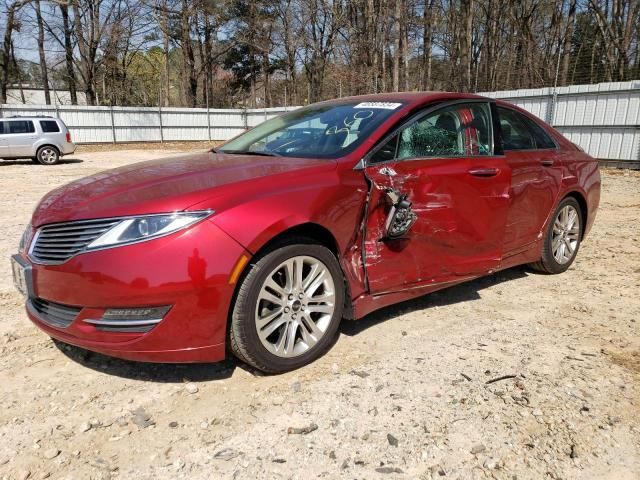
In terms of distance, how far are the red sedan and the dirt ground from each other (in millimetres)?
271

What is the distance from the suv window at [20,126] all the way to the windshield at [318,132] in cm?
1554

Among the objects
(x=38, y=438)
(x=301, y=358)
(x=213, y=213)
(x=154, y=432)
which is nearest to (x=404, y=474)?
(x=301, y=358)

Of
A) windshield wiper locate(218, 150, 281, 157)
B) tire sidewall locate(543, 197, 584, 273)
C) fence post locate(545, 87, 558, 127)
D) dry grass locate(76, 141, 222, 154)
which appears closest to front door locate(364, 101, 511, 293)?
windshield wiper locate(218, 150, 281, 157)

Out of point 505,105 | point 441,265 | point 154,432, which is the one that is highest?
point 505,105

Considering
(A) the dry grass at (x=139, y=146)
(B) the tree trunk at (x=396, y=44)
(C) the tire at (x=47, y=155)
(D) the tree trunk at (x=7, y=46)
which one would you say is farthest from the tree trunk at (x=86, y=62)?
(B) the tree trunk at (x=396, y=44)

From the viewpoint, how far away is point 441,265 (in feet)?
11.2

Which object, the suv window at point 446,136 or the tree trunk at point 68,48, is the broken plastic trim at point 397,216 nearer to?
the suv window at point 446,136

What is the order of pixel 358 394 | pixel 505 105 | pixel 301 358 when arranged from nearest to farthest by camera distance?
pixel 358 394, pixel 301 358, pixel 505 105

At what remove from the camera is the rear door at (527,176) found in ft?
12.9

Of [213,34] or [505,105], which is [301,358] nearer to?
[505,105]

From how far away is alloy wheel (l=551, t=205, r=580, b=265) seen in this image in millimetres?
4559

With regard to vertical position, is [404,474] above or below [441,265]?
below

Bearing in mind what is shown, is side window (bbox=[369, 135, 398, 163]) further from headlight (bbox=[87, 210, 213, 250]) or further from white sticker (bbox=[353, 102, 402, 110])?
headlight (bbox=[87, 210, 213, 250])

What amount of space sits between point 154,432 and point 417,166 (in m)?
2.13
